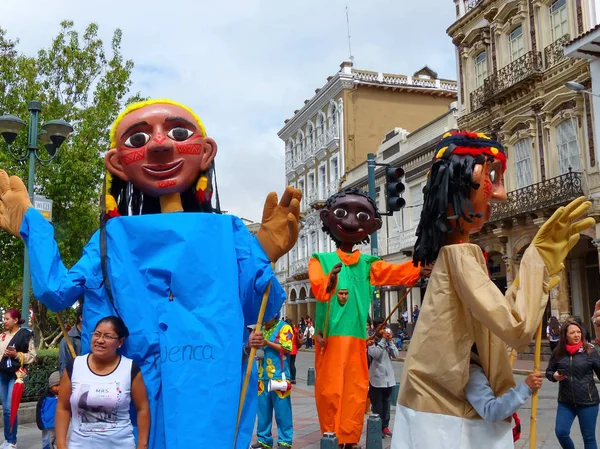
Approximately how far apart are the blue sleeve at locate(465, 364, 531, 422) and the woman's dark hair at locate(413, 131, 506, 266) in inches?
25.8

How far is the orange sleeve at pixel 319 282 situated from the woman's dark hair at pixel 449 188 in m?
2.13

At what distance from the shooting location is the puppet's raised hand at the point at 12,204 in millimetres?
3424

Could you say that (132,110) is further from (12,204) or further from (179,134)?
(12,204)

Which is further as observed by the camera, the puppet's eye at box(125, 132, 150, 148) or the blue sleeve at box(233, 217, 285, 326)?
the puppet's eye at box(125, 132, 150, 148)

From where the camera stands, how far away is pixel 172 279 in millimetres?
3260

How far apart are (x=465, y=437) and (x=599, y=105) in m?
16.5

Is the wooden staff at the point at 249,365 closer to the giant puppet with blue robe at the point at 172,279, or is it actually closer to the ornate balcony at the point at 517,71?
the giant puppet with blue robe at the point at 172,279

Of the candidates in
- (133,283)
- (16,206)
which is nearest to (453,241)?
(133,283)

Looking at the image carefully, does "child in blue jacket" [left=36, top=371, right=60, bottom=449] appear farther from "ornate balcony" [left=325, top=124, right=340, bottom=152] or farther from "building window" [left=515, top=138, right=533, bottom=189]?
"ornate balcony" [left=325, top=124, right=340, bottom=152]

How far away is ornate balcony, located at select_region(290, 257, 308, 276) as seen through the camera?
3762 cm

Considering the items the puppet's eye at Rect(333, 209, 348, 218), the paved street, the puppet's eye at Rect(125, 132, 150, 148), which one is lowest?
the paved street

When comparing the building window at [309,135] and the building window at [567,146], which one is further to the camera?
the building window at [309,135]

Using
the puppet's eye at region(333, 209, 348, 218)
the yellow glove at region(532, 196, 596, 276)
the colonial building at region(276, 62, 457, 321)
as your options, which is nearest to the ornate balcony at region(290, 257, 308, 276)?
the colonial building at region(276, 62, 457, 321)

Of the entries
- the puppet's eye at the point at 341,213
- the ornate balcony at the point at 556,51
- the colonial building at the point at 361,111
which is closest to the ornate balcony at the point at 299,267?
the colonial building at the point at 361,111
